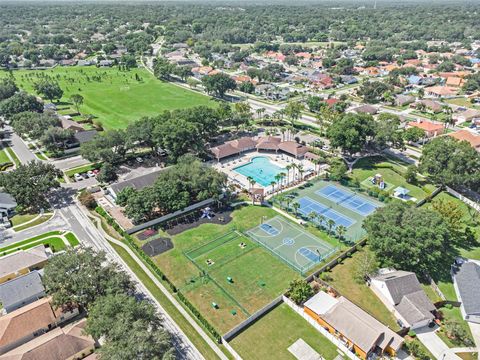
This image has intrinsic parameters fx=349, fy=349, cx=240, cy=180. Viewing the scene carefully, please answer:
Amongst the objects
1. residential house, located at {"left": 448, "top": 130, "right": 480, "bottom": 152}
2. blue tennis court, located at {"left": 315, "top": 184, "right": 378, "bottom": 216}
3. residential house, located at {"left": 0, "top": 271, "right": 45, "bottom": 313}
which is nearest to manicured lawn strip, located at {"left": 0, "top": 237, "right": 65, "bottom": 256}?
residential house, located at {"left": 0, "top": 271, "right": 45, "bottom": 313}

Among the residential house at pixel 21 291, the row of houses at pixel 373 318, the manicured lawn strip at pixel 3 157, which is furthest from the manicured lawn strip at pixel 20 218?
the row of houses at pixel 373 318

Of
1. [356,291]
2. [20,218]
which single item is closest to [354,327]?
[356,291]

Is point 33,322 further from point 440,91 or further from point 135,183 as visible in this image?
point 440,91

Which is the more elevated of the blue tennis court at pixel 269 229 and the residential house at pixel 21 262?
the residential house at pixel 21 262

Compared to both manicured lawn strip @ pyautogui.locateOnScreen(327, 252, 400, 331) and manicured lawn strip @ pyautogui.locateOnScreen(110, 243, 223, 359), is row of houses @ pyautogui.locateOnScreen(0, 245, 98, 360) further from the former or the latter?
manicured lawn strip @ pyautogui.locateOnScreen(327, 252, 400, 331)

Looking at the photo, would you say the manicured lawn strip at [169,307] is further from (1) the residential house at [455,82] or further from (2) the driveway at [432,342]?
(1) the residential house at [455,82]

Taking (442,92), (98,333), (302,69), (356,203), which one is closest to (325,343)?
(98,333)
